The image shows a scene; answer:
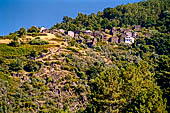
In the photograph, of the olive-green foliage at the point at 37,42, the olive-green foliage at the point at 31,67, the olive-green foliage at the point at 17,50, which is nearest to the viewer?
the olive-green foliage at the point at 31,67

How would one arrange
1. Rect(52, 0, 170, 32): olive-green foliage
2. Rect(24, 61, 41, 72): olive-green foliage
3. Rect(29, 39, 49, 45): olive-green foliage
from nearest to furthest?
Rect(24, 61, 41, 72): olive-green foliage, Rect(29, 39, 49, 45): olive-green foliage, Rect(52, 0, 170, 32): olive-green foliage

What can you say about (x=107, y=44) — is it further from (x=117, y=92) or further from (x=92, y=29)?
(x=117, y=92)

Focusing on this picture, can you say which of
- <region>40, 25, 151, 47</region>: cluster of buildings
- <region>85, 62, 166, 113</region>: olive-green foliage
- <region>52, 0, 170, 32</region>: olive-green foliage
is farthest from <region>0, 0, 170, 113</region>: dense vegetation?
<region>40, 25, 151, 47</region>: cluster of buildings

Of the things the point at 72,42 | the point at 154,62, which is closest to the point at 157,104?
the point at 154,62

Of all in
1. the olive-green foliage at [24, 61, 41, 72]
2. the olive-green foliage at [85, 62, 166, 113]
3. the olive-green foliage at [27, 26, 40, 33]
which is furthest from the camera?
the olive-green foliage at [27, 26, 40, 33]

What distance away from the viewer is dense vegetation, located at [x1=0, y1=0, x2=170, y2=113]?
36.9m

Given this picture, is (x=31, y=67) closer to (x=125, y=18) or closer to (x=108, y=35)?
(x=108, y=35)

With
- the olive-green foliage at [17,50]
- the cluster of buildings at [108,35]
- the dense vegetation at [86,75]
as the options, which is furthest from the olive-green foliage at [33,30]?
the olive-green foliage at [17,50]

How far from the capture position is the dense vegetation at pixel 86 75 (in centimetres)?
3694

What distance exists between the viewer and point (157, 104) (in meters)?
31.3

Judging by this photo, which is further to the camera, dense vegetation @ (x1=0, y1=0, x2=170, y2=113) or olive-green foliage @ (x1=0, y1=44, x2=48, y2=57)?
olive-green foliage @ (x1=0, y1=44, x2=48, y2=57)

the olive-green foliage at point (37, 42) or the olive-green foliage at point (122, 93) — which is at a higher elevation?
the olive-green foliage at point (37, 42)

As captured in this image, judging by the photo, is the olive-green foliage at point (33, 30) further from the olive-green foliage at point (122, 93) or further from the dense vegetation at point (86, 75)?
the olive-green foliage at point (122, 93)

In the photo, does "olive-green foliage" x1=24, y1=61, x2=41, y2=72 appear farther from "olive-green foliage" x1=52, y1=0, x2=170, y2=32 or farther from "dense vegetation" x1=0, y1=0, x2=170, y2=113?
"olive-green foliage" x1=52, y1=0, x2=170, y2=32
